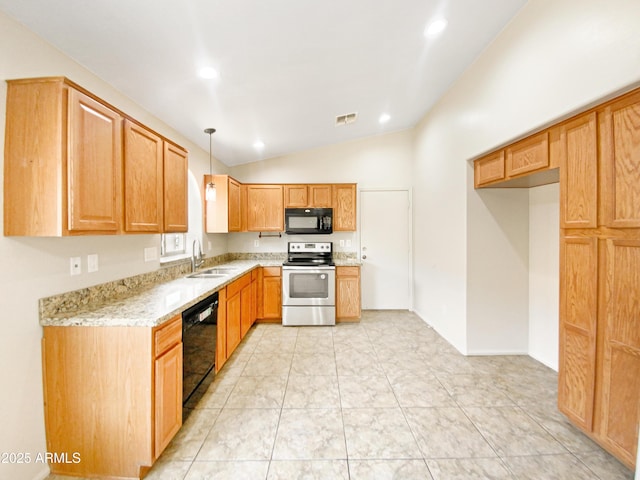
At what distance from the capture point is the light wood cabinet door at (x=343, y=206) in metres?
4.37

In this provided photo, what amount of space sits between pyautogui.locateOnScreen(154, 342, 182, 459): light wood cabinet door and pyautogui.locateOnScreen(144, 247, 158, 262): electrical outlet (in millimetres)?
1091

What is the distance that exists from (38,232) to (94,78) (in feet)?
4.10

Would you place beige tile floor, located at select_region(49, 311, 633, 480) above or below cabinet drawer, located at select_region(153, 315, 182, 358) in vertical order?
below

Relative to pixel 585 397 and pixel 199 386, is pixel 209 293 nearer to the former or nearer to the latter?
pixel 199 386

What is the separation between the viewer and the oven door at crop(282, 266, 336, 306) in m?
3.97

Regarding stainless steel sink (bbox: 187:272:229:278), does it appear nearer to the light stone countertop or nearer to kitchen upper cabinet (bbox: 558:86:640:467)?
the light stone countertop

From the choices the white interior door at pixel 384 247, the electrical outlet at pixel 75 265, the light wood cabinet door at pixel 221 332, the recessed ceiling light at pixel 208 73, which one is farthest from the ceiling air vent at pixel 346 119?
the electrical outlet at pixel 75 265

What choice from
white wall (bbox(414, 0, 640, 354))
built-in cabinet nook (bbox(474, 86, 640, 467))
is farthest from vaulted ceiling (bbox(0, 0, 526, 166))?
built-in cabinet nook (bbox(474, 86, 640, 467))

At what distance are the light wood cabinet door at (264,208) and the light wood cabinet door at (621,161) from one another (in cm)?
363

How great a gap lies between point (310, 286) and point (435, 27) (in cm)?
320

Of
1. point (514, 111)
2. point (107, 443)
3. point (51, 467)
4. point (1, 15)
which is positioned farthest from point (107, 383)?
point (514, 111)

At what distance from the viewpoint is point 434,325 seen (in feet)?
12.5

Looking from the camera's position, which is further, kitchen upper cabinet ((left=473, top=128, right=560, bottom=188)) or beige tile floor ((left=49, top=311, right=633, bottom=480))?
kitchen upper cabinet ((left=473, top=128, right=560, bottom=188))

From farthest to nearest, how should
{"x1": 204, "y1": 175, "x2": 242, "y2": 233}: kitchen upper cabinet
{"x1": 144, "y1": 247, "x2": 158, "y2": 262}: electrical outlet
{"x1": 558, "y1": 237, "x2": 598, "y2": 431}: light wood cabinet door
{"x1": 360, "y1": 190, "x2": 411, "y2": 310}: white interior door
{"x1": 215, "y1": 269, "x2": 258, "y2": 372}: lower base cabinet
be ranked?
{"x1": 360, "y1": 190, "x2": 411, "y2": 310}: white interior door, {"x1": 204, "y1": 175, "x2": 242, "y2": 233}: kitchen upper cabinet, {"x1": 215, "y1": 269, "x2": 258, "y2": 372}: lower base cabinet, {"x1": 144, "y1": 247, "x2": 158, "y2": 262}: electrical outlet, {"x1": 558, "y1": 237, "x2": 598, "y2": 431}: light wood cabinet door
